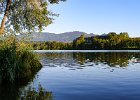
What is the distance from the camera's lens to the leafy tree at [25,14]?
35312 mm

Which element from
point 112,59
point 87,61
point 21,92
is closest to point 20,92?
point 21,92

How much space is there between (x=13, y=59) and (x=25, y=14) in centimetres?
679

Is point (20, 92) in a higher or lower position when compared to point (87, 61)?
lower

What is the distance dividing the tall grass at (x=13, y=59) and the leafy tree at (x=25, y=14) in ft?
5.46

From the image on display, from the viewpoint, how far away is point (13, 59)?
32031 mm

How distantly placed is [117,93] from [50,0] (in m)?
18.1

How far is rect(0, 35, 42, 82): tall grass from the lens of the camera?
3064 centimetres

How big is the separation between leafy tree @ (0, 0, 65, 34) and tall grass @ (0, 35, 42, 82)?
65.5 inches

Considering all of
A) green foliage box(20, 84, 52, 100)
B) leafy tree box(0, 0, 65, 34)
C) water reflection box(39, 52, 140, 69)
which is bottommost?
green foliage box(20, 84, 52, 100)

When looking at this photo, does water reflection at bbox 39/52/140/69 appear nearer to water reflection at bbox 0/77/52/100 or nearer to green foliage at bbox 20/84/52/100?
water reflection at bbox 0/77/52/100

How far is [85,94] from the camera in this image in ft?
77.4

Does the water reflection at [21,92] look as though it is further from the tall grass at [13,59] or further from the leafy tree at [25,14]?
the leafy tree at [25,14]

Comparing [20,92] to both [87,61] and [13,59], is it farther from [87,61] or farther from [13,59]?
[87,61]

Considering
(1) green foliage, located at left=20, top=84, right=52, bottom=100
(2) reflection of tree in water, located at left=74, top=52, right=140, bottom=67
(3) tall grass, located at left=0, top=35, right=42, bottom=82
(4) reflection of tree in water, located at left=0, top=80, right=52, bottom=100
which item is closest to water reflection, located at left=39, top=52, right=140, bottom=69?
(2) reflection of tree in water, located at left=74, top=52, right=140, bottom=67
